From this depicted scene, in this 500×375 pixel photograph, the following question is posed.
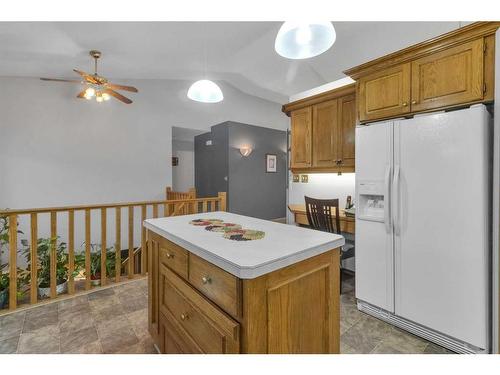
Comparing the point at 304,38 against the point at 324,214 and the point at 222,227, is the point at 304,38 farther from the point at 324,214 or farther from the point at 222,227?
the point at 324,214

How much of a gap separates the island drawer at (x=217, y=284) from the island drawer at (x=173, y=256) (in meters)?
0.06

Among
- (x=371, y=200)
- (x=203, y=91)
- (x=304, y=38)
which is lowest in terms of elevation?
(x=371, y=200)

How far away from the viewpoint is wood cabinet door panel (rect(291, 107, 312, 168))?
314 centimetres

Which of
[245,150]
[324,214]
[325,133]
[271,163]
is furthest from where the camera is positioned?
[271,163]

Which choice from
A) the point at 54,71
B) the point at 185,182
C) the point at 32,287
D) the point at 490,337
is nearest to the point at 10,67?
the point at 54,71

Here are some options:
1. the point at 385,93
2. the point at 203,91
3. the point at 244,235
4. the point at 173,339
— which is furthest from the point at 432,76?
the point at 173,339

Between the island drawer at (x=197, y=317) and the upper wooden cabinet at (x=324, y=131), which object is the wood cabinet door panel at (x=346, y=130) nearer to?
the upper wooden cabinet at (x=324, y=131)

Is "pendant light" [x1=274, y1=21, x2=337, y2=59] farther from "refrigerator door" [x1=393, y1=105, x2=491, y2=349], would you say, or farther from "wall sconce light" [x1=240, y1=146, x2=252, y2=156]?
"wall sconce light" [x1=240, y1=146, x2=252, y2=156]

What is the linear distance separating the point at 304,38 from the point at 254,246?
1454 millimetres

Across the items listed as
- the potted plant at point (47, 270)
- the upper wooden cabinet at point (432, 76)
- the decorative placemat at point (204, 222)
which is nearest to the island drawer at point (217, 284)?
the decorative placemat at point (204, 222)

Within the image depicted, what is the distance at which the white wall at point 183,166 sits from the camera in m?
6.94

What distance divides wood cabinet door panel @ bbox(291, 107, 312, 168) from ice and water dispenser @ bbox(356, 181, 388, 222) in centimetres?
110

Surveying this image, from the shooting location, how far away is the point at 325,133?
9.65 ft

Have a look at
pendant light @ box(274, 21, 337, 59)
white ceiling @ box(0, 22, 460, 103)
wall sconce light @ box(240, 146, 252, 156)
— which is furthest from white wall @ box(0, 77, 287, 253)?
pendant light @ box(274, 21, 337, 59)
